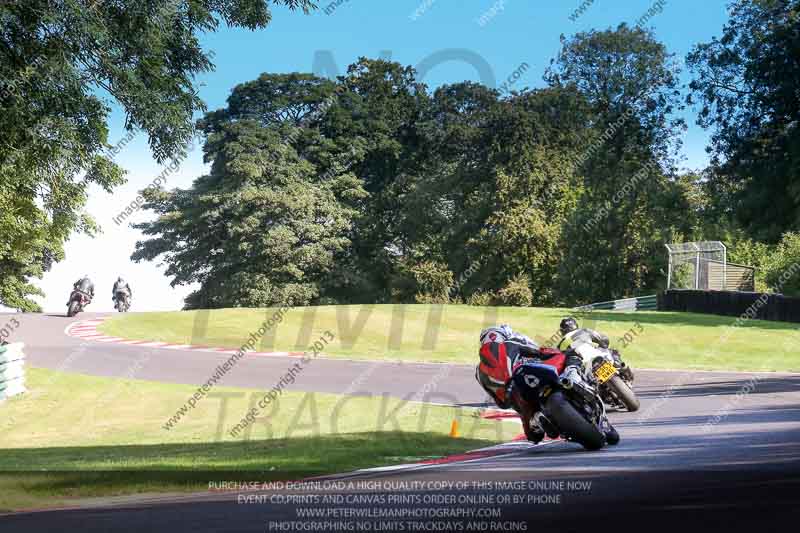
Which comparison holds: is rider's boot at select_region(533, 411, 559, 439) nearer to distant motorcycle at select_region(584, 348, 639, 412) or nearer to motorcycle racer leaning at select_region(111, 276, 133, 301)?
distant motorcycle at select_region(584, 348, 639, 412)

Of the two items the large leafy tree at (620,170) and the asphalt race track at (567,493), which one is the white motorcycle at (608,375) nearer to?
the asphalt race track at (567,493)

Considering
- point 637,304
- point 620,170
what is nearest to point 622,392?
point 637,304

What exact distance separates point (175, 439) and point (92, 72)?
607cm

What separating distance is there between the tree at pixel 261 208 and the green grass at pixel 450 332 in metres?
11.0

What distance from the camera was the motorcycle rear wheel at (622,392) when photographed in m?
14.6

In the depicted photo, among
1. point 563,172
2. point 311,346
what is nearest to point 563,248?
point 563,172

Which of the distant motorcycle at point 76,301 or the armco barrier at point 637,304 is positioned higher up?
the armco barrier at point 637,304

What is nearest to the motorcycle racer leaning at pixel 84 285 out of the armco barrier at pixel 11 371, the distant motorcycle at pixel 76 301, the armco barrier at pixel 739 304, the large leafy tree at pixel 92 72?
the distant motorcycle at pixel 76 301

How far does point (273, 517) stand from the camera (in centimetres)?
639

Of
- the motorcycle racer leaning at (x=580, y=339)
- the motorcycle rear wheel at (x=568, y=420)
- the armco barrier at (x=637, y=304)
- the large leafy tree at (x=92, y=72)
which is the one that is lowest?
the motorcycle rear wheel at (x=568, y=420)

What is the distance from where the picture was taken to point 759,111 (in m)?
49.7

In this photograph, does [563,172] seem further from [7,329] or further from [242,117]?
[7,329]

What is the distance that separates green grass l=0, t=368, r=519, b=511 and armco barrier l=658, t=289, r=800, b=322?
2517cm

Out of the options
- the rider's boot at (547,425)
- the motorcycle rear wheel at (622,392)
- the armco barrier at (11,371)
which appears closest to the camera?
the rider's boot at (547,425)
